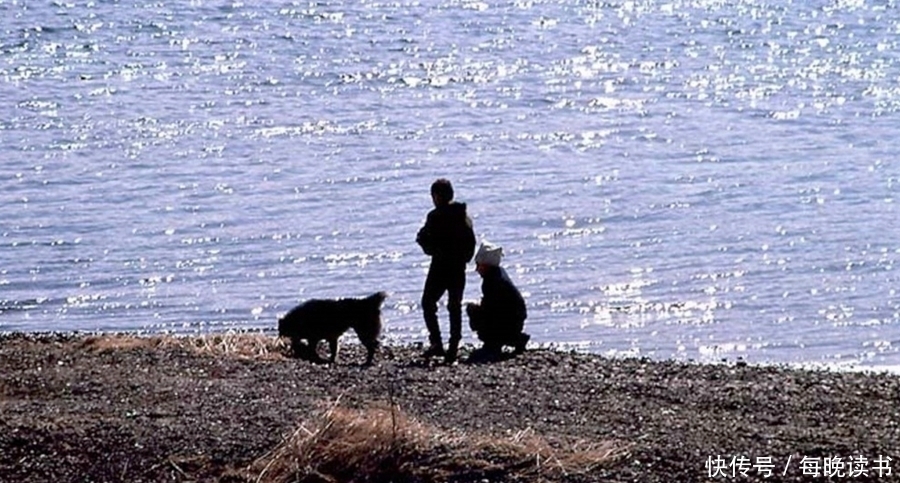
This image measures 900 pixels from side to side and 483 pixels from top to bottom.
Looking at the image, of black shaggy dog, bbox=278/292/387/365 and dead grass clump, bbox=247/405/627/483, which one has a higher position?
dead grass clump, bbox=247/405/627/483

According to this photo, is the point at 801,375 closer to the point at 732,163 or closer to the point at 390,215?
the point at 390,215

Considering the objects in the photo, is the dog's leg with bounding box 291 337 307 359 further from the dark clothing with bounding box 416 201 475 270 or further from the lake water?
the lake water

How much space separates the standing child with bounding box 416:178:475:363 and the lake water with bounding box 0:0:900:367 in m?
3.37

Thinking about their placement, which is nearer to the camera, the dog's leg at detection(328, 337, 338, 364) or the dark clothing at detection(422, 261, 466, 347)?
the dark clothing at detection(422, 261, 466, 347)

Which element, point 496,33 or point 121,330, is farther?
point 496,33

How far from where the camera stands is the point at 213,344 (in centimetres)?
1609

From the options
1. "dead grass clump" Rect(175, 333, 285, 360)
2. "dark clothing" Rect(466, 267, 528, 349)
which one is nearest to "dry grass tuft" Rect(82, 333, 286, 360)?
"dead grass clump" Rect(175, 333, 285, 360)

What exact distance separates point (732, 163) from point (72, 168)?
11.2m

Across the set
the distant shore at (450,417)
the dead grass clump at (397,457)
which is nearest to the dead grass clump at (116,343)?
the distant shore at (450,417)

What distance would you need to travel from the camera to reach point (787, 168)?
97.5 ft

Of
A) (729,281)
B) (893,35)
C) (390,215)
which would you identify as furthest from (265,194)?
(893,35)

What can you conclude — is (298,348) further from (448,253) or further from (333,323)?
(448,253)

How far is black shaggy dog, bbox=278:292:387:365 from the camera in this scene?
15.5 metres

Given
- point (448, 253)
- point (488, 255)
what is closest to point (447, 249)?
point (448, 253)
